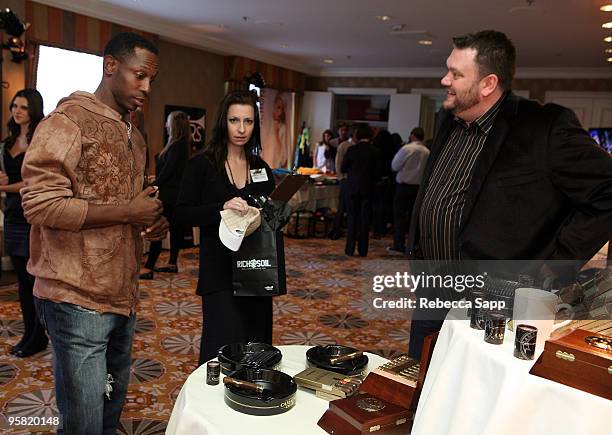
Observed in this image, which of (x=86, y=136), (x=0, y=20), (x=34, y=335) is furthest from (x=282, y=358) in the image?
(x=0, y=20)

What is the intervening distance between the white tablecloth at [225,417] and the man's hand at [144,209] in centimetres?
49

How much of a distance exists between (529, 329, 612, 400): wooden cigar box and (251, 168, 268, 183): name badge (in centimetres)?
154

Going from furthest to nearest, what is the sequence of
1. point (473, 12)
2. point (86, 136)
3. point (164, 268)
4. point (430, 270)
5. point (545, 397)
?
point (473, 12) < point (164, 268) < point (430, 270) < point (86, 136) < point (545, 397)

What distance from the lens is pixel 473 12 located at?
19.1 feet

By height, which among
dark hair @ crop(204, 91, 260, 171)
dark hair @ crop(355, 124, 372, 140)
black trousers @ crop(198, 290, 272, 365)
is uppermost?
dark hair @ crop(355, 124, 372, 140)

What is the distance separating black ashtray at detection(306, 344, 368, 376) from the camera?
1616 mm

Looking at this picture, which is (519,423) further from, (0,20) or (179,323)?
(0,20)

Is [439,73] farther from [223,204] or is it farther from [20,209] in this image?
[223,204]

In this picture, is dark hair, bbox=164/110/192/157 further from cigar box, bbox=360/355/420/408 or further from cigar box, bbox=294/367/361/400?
cigar box, bbox=360/355/420/408

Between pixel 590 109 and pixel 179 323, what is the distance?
8.89 meters

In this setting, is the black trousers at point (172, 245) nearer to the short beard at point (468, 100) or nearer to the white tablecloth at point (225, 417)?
the short beard at point (468, 100)

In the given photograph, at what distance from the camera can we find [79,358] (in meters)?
1.52

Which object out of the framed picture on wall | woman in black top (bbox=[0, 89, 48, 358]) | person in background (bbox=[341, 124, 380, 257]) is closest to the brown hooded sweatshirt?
woman in black top (bbox=[0, 89, 48, 358])

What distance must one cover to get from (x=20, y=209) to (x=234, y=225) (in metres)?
1.66
